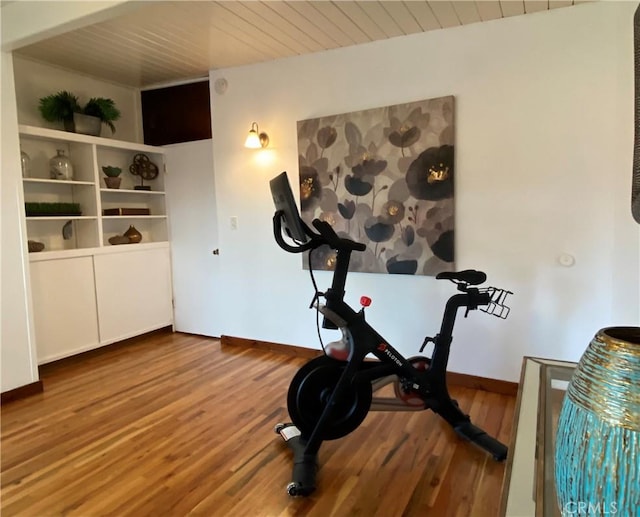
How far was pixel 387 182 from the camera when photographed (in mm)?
3061

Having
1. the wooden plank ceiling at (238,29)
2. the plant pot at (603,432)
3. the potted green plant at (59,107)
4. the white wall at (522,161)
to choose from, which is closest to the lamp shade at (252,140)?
the white wall at (522,161)

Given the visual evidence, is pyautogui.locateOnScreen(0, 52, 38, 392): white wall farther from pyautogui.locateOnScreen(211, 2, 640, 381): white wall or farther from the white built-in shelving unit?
pyautogui.locateOnScreen(211, 2, 640, 381): white wall

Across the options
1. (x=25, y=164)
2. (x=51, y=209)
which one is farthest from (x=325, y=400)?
(x=25, y=164)

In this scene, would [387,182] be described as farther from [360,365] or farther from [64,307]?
[64,307]

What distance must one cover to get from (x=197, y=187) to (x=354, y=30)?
2.19 m

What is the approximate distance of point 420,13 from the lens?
2.61m

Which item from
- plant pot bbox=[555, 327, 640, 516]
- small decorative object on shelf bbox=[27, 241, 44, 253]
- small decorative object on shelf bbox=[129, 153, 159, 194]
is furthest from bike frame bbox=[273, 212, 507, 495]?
small decorative object on shelf bbox=[129, 153, 159, 194]

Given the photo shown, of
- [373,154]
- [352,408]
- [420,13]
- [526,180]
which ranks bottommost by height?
[352,408]

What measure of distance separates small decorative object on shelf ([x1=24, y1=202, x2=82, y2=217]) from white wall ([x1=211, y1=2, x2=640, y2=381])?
6.67ft

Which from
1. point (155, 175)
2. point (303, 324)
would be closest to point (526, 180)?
point (303, 324)

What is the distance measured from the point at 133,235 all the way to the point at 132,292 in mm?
572

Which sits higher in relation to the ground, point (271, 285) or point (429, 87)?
point (429, 87)

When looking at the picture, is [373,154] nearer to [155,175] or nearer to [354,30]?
[354,30]

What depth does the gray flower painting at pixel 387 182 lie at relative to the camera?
2.89 metres
